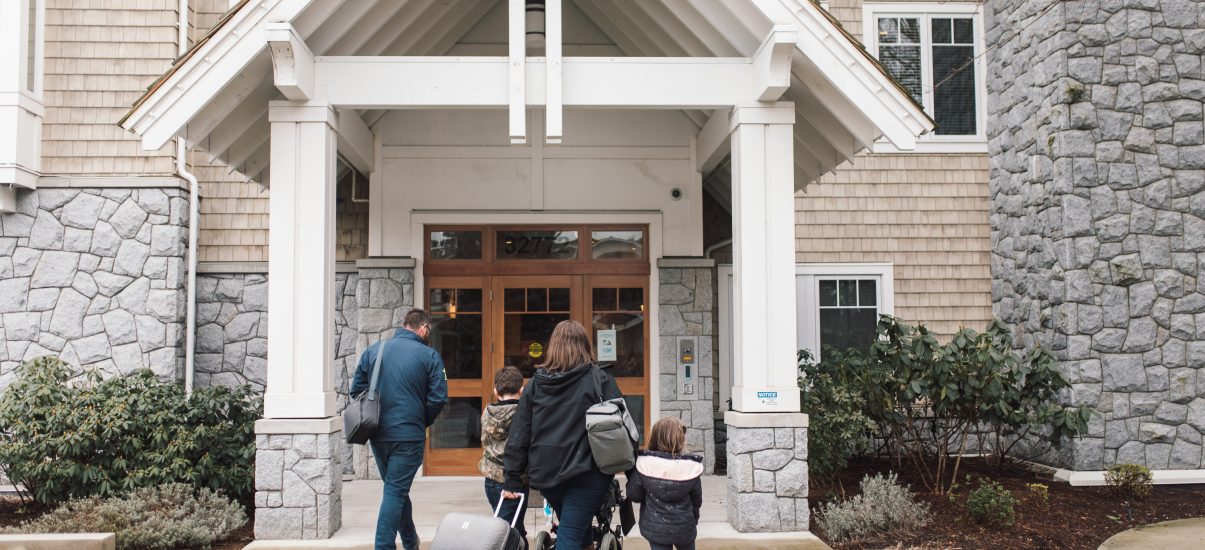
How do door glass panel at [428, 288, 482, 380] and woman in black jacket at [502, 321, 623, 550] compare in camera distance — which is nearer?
woman in black jacket at [502, 321, 623, 550]

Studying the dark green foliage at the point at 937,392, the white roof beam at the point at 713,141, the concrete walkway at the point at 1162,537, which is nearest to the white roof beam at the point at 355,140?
the white roof beam at the point at 713,141

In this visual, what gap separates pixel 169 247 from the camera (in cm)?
899

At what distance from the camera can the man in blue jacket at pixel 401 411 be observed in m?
5.79

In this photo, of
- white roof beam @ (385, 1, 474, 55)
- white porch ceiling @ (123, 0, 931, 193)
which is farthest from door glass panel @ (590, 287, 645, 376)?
white roof beam @ (385, 1, 474, 55)

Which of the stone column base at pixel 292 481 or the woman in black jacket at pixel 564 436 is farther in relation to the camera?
the stone column base at pixel 292 481

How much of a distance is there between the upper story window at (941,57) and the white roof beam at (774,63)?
4.10 m

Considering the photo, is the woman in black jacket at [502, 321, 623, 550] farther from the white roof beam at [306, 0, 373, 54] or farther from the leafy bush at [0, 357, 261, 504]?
the leafy bush at [0, 357, 261, 504]

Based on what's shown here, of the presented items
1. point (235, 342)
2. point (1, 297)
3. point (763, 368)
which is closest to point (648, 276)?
point (763, 368)

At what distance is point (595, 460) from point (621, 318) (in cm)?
456

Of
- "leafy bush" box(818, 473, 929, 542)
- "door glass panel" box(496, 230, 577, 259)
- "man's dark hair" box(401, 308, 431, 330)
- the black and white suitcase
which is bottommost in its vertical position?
"leafy bush" box(818, 473, 929, 542)

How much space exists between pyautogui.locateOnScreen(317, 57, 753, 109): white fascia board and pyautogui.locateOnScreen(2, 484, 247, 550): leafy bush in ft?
10.5

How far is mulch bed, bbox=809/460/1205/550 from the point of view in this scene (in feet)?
22.0

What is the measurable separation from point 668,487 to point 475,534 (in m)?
1.08

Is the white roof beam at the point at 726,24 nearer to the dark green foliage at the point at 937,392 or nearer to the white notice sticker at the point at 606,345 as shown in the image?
the dark green foliage at the point at 937,392
